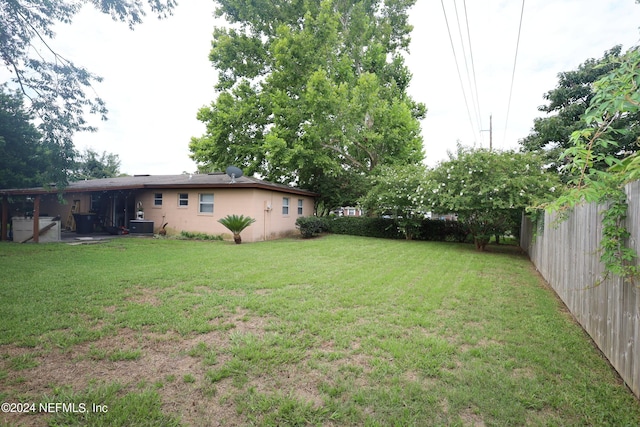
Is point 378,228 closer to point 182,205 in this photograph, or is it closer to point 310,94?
point 310,94

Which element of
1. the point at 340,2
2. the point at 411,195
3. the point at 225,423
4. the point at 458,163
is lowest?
the point at 225,423

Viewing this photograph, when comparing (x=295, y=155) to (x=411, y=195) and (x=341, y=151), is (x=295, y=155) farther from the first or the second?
(x=411, y=195)

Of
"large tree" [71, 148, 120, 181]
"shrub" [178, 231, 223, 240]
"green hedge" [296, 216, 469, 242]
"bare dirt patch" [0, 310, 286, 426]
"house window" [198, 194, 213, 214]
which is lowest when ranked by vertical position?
"bare dirt patch" [0, 310, 286, 426]

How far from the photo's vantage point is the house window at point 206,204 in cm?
1394

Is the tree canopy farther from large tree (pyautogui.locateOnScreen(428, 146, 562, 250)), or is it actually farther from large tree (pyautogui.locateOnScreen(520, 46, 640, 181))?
large tree (pyautogui.locateOnScreen(520, 46, 640, 181))

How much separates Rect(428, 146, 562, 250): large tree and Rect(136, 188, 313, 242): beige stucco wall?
279 inches

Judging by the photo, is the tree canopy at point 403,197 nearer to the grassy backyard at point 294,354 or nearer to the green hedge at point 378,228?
the green hedge at point 378,228

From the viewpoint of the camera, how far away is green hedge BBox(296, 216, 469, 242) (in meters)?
14.6

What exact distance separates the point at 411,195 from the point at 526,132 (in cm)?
1041

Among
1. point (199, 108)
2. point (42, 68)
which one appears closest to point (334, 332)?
point (42, 68)

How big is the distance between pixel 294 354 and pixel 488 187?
9574 mm

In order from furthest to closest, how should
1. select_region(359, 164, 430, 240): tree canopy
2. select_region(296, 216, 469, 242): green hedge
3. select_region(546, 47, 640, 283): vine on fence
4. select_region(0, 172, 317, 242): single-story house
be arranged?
1. select_region(296, 216, 469, 242): green hedge
2. select_region(0, 172, 317, 242): single-story house
3. select_region(359, 164, 430, 240): tree canopy
4. select_region(546, 47, 640, 283): vine on fence

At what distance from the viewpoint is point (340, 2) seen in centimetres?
2052

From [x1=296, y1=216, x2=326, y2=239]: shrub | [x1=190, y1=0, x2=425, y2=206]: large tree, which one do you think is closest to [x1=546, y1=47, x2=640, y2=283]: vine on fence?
[x1=296, y1=216, x2=326, y2=239]: shrub
